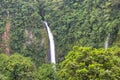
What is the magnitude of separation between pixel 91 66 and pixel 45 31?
25.3 meters

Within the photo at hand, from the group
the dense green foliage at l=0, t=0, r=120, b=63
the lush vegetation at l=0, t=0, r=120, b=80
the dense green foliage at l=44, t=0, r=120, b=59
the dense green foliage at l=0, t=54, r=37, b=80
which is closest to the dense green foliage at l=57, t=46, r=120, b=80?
the dense green foliage at l=0, t=54, r=37, b=80

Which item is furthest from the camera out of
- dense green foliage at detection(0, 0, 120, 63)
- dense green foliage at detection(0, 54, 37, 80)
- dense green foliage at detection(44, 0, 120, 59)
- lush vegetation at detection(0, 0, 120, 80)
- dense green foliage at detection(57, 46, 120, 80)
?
dense green foliage at detection(0, 0, 120, 63)

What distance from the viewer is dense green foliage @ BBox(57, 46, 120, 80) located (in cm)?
Result: 1645

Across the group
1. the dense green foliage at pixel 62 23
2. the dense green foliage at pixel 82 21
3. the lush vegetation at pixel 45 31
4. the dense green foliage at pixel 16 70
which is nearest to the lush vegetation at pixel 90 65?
the dense green foliage at pixel 16 70

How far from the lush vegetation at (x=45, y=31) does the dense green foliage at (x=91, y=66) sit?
32.5 feet

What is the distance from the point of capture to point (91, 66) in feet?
54.1

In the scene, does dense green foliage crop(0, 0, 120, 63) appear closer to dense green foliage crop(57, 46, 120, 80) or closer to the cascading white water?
the cascading white water

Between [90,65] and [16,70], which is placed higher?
[90,65]

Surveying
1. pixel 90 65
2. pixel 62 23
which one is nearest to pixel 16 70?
pixel 90 65

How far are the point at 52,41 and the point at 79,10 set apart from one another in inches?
255


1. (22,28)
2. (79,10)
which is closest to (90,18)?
(79,10)

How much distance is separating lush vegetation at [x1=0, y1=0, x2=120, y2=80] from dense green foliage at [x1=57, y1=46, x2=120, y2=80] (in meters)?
9.89

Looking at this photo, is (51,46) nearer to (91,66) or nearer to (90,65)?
(90,65)

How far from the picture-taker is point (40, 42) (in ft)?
132
